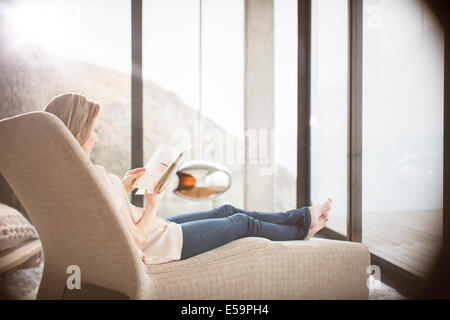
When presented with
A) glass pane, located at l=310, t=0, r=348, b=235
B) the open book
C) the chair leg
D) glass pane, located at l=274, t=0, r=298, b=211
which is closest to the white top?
the open book

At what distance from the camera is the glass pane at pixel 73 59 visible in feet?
8.09

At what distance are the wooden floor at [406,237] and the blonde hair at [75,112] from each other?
5.48 ft

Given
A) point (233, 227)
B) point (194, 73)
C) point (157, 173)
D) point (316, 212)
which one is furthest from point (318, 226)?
point (194, 73)

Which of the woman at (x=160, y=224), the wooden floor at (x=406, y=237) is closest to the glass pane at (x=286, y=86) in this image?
the wooden floor at (x=406, y=237)

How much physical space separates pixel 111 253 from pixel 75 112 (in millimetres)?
544

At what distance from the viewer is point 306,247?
118cm

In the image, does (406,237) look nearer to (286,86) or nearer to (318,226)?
(318,226)

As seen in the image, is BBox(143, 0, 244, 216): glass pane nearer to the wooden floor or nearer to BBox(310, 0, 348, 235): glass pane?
BBox(310, 0, 348, 235): glass pane

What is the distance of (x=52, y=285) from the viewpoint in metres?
1.17
